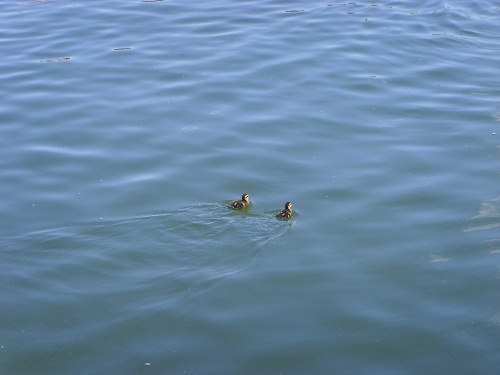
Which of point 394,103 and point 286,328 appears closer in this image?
point 286,328

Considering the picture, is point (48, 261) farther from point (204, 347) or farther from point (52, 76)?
point (52, 76)

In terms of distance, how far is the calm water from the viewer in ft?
33.3

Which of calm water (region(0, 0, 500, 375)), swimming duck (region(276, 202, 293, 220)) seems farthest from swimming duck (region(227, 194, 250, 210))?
swimming duck (region(276, 202, 293, 220))

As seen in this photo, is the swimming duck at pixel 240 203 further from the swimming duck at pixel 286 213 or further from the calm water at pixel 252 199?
the swimming duck at pixel 286 213

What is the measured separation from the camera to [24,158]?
14922mm

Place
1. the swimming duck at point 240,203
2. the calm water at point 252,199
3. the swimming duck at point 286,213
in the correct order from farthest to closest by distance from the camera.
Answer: the swimming duck at point 240,203 → the swimming duck at point 286,213 → the calm water at point 252,199

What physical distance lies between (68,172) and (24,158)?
1.10 metres

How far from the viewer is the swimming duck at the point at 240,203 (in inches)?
494

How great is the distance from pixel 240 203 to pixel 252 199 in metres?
0.58

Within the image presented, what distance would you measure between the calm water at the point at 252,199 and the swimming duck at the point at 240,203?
0.14 m

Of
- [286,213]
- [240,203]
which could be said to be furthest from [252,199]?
[286,213]

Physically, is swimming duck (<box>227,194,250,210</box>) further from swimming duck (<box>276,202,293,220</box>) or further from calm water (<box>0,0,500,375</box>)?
swimming duck (<box>276,202,293,220</box>)

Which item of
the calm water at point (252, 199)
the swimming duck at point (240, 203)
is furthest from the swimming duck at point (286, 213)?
the swimming duck at point (240, 203)

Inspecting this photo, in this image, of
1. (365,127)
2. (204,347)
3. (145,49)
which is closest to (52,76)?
(145,49)
